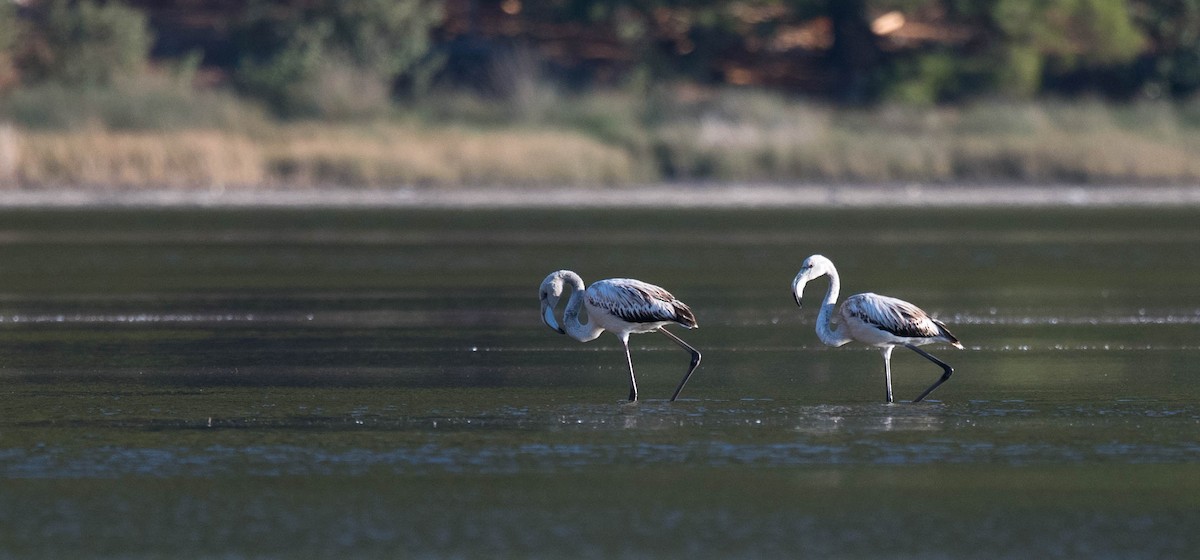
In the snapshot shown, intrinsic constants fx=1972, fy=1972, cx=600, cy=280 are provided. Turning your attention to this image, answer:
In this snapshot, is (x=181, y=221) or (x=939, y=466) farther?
(x=181, y=221)

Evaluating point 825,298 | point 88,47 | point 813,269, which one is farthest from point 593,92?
point 825,298

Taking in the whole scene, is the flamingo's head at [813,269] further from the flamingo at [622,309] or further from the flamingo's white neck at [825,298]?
the flamingo at [622,309]

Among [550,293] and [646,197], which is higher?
[646,197]

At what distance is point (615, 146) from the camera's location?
42031mm

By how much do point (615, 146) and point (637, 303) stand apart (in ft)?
98.4

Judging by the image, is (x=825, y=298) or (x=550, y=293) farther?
(x=550, y=293)

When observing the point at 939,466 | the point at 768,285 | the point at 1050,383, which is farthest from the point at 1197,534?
the point at 768,285

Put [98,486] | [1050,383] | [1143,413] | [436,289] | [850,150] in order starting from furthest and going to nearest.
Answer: [850,150]
[436,289]
[1050,383]
[1143,413]
[98,486]

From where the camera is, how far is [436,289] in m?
20.5

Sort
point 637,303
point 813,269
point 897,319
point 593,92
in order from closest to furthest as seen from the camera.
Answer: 1. point 897,319
2. point 637,303
3. point 813,269
4. point 593,92

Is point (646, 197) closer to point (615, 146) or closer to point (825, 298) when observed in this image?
point (615, 146)

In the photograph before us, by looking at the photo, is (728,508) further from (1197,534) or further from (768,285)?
(768,285)

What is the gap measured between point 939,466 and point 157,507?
12.7ft

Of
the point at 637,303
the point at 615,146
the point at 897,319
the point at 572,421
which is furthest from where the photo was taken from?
the point at 615,146
